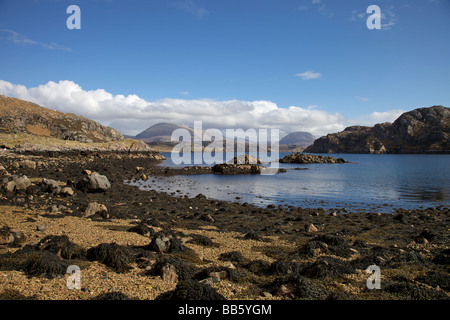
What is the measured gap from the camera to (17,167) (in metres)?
41.3

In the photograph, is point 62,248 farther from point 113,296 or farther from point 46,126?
point 46,126

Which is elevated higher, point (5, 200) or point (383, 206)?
point (5, 200)

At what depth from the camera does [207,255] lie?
12180mm

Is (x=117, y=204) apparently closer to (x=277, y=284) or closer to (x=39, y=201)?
(x=39, y=201)

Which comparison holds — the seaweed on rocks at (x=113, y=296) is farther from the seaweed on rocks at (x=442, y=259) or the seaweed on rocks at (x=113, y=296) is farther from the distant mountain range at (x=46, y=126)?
the distant mountain range at (x=46, y=126)

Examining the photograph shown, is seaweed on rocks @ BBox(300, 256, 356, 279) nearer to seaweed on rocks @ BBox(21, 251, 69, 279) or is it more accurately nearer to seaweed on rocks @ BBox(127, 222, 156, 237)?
seaweed on rocks @ BBox(127, 222, 156, 237)

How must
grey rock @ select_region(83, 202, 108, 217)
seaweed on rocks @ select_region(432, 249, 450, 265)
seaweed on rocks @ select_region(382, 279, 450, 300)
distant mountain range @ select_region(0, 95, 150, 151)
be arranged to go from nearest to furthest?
seaweed on rocks @ select_region(382, 279, 450, 300) < seaweed on rocks @ select_region(432, 249, 450, 265) < grey rock @ select_region(83, 202, 108, 217) < distant mountain range @ select_region(0, 95, 150, 151)

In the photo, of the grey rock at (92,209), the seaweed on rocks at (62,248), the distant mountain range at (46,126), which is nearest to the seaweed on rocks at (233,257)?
the seaweed on rocks at (62,248)

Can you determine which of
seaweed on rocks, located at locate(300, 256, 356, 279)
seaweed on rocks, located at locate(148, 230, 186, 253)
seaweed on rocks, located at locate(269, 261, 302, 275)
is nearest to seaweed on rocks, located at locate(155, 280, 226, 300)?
seaweed on rocks, located at locate(269, 261, 302, 275)

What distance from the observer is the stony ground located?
819 cm

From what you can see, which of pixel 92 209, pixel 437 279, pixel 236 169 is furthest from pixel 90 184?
pixel 236 169

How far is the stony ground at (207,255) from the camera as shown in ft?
26.9
